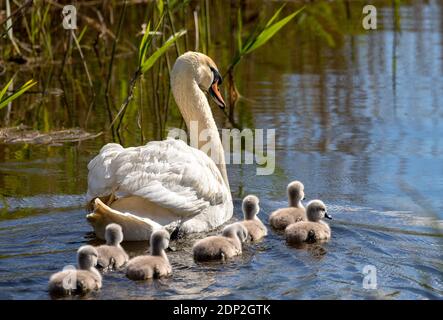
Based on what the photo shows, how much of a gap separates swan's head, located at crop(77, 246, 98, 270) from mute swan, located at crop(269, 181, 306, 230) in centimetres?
211

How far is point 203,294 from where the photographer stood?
6.71 metres

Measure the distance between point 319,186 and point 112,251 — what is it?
3048 millimetres

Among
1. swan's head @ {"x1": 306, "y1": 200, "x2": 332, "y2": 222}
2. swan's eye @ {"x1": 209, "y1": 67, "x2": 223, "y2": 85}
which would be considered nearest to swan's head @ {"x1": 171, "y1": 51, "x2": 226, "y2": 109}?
swan's eye @ {"x1": 209, "y1": 67, "x2": 223, "y2": 85}

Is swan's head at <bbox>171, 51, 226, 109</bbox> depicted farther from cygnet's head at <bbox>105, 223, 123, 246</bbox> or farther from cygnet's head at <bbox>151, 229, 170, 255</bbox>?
cygnet's head at <bbox>151, 229, 170, 255</bbox>

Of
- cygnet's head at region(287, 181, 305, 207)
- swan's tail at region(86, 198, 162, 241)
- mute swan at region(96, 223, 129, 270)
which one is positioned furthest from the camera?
cygnet's head at region(287, 181, 305, 207)

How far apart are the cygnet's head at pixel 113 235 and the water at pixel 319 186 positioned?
0.34m

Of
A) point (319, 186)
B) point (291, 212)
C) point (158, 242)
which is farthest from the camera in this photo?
point (319, 186)

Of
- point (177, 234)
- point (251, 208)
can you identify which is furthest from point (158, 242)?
point (251, 208)

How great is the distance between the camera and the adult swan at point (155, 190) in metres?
7.97

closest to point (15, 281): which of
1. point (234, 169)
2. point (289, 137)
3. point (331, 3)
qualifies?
point (234, 169)

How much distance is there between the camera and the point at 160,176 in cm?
813

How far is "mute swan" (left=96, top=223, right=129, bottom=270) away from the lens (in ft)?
24.2

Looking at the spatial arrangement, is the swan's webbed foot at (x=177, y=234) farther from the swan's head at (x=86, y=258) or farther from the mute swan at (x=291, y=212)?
the swan's head at (x=86, y=258)

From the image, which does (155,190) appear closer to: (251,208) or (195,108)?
(251,208)
